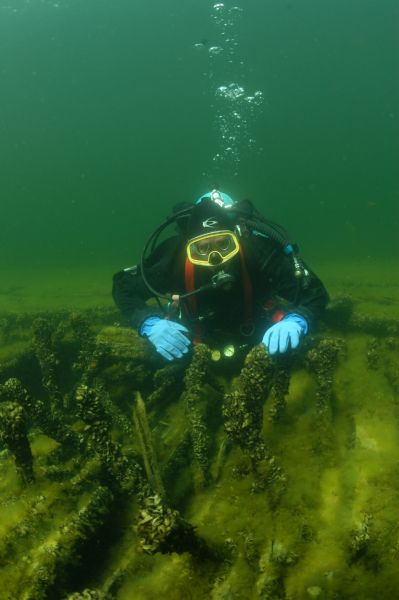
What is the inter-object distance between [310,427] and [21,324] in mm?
6157

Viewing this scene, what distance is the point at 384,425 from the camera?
11.0 feet

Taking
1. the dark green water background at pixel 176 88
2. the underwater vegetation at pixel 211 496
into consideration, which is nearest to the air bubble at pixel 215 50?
the dark green water background at pixel 176 88

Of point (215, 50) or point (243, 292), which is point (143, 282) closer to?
point (243, 292)

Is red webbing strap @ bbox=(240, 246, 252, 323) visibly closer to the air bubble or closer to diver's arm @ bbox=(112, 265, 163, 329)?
diver's arm @ bbox=(112, 265, 163, 329)

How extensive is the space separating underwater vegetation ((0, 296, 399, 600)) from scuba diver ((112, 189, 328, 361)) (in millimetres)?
988

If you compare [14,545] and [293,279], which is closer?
[14,545]

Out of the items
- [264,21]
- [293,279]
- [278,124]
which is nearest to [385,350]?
Answer: [293,279]

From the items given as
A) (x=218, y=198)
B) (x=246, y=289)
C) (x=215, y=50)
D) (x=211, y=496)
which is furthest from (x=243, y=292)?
(x=215, y=50)

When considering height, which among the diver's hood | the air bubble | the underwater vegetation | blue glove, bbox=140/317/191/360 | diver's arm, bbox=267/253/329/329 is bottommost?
the underwater vegetation

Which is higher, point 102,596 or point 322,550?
point 102,596

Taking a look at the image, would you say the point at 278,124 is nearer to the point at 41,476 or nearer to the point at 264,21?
the point at 264,21

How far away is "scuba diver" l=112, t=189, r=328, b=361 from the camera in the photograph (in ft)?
15.0

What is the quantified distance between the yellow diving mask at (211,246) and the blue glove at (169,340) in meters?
0.89

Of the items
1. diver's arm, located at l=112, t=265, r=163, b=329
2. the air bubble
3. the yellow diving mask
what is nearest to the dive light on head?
the yellow diving mask
